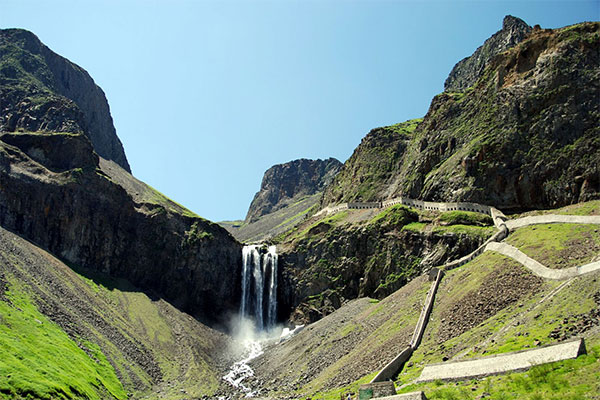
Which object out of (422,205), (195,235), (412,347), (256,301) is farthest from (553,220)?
(195,235)

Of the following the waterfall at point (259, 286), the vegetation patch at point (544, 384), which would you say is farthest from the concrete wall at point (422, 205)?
the vegetation patch at point (544, 384)

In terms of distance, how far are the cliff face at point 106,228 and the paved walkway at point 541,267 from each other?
70686 mm

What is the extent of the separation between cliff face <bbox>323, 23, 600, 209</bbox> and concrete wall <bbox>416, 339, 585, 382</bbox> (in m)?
64.4

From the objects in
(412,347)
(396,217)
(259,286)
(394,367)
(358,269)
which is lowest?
(394,367)

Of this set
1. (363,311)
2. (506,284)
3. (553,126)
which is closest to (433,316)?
(506,284)

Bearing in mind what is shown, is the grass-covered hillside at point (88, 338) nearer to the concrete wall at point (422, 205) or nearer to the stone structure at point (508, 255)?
the stone structure at point (508, 255)

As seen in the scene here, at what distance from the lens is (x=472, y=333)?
47.2 meters

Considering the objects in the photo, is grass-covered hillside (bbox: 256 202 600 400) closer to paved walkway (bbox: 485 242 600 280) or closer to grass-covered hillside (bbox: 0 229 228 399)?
paved walkway (bbox: 485 242 600 280)

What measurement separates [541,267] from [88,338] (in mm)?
68132

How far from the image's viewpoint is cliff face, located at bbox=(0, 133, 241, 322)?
366 ft

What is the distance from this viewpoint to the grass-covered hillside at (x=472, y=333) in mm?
30164

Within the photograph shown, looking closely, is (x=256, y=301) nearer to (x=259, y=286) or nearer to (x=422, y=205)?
(x=259, y=286)

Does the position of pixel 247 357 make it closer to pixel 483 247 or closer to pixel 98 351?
pixel 98 351

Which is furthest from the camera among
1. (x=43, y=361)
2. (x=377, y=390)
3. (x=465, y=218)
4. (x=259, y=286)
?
(x=259, y=286)
